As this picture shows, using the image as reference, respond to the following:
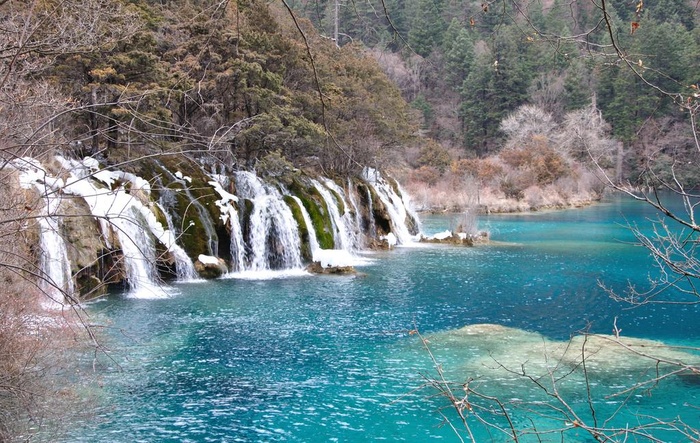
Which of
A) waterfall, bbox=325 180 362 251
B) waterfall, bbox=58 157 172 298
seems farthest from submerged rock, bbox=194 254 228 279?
waterfall, bbox=325 180 362 251

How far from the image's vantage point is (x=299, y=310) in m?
14.0

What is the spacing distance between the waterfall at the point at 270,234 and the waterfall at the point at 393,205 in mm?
7341

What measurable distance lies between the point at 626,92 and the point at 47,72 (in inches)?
2009

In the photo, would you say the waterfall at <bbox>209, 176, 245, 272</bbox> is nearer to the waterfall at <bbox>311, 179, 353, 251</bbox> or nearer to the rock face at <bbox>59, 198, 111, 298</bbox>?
the rock face at <bbox>59, 198, 111, 298</bbox>

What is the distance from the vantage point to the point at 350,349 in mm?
11172

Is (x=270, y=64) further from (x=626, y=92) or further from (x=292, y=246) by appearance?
(x=626, y=92)

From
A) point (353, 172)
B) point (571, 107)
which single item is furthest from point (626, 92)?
point (353, 172)

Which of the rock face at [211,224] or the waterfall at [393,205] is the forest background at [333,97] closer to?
the waterfall at [393,205]

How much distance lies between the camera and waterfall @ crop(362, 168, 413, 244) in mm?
27172

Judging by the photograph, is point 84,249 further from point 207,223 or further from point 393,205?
point 393,205

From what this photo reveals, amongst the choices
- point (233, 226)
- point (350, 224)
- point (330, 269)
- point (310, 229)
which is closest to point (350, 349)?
point (330, 269)

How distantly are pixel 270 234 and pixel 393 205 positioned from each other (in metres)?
10.0

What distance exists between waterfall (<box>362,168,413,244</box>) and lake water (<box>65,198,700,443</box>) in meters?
6.31

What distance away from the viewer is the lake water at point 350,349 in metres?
7.98
